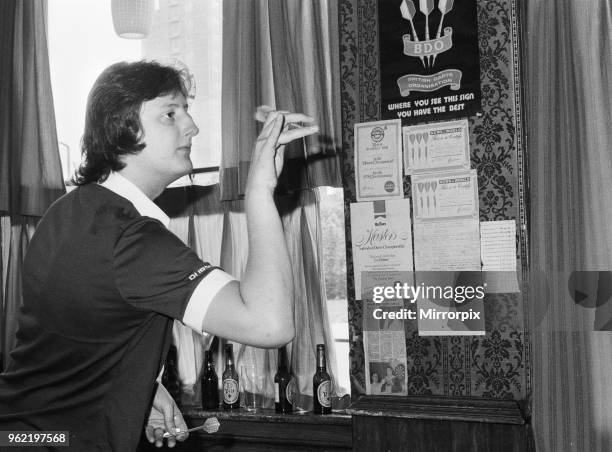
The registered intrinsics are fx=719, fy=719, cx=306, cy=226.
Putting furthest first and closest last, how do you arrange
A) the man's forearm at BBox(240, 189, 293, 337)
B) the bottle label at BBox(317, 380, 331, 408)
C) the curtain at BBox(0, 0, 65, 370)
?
1. the curtain at BBox(0, 0, 65, 370)
2. the bottle label at BBox(317, 380, 331, 408)
3. the man's forearm at BBox(240, 189, 293, 337)

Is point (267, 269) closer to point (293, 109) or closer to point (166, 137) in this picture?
point (166, 137)

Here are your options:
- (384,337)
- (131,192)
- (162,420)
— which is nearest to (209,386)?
(384,337)

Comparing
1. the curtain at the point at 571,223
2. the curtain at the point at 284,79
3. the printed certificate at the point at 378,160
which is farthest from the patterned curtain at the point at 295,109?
the curtain at the point at 571,223

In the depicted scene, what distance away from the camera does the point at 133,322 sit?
1.43 m

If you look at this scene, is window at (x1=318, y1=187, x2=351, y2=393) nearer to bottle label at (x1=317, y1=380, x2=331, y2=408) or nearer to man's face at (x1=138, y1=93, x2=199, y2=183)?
bottle label at (x1=317, y1=380, x2=331, y2=408)

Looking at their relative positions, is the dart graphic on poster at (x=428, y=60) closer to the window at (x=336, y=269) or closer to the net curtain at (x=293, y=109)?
the net curtain at (x=293, y=109)

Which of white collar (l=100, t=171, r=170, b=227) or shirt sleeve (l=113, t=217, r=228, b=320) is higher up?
white collar (l=100, t=171, r=170, b=227)

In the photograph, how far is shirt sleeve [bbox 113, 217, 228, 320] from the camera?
130 cm

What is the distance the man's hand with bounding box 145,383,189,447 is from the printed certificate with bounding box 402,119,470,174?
149cm

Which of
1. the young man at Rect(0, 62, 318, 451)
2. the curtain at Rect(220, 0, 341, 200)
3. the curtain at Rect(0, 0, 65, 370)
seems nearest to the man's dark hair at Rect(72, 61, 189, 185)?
the young man at Rect(0, 62, 318, 451)

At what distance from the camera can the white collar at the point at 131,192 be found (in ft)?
5.23

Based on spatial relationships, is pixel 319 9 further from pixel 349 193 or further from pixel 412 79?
pixel 349 193

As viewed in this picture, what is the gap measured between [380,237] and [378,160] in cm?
32

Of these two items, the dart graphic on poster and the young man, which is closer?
the young man
